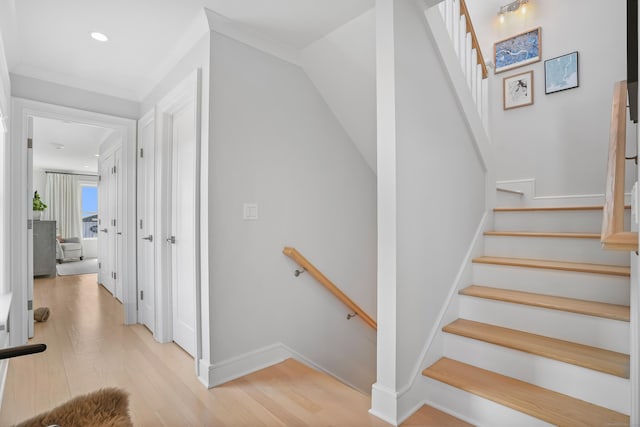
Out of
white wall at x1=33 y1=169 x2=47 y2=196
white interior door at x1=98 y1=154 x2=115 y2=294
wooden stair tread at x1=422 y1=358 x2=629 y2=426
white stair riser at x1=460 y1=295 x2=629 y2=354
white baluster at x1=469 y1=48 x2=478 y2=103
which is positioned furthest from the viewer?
white wall at x1=33 y1=169 x2=47 y2=196

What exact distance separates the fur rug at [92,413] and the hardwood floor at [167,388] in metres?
0.61

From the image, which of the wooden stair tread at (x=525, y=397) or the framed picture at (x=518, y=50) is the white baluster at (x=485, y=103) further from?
the wooden stair tread at (x=525, y=397)

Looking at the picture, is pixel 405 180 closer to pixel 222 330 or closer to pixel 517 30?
pixel 222 330

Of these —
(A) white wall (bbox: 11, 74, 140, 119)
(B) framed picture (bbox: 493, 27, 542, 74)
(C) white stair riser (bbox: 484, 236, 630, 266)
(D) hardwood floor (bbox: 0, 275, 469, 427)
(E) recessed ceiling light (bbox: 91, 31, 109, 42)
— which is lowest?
(D) hardwood floor (bbox: 0, 275, 469, 427)

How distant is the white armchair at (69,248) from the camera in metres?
7.89

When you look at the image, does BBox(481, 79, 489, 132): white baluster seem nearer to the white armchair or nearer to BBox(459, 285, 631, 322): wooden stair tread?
BBox(459, 285, 631, 322): wooden stair tread

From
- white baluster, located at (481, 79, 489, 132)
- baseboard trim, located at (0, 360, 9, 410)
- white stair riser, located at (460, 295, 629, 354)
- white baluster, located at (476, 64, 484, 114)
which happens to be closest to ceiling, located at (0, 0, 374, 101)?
white baluster, located at (476, 64, 484, 114)

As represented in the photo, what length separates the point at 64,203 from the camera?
346 inches

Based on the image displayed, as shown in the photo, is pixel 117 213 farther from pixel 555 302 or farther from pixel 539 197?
pixel 539 197

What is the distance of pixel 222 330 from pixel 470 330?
5.04 feet

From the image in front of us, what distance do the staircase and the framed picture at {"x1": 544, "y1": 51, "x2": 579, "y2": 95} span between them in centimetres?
154

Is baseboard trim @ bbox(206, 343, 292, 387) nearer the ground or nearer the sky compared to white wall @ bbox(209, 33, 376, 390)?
nearer the ground

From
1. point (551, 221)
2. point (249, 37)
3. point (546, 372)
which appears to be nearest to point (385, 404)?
point (546, 372)

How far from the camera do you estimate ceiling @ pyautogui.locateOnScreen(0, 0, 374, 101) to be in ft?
6.68
